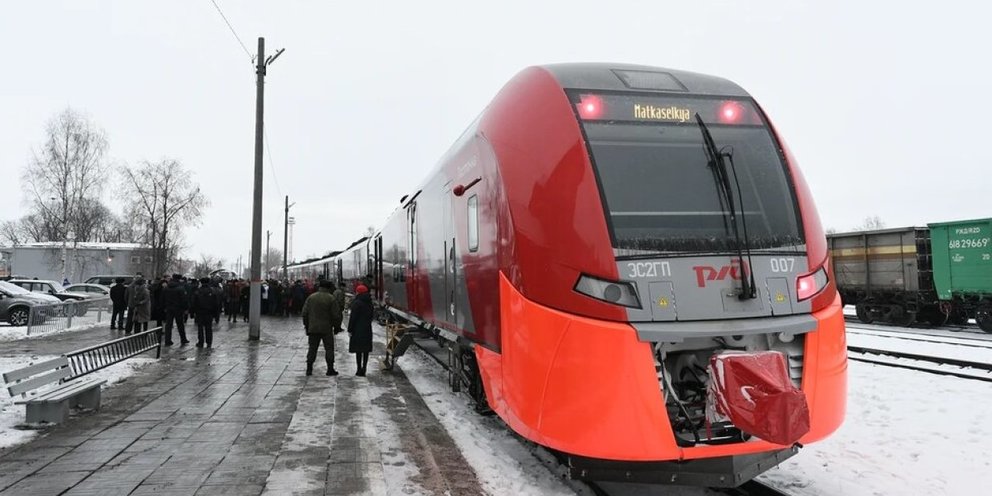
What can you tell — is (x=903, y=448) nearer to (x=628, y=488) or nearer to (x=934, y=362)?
(x=628, y=488)

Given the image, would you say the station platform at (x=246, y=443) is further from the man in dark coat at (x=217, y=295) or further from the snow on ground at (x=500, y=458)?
the man in dark coat at (x=217, y=295)

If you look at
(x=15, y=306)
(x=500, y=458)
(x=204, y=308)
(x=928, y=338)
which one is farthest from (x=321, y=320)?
(x=928, y=338)

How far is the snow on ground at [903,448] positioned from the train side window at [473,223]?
3.09m

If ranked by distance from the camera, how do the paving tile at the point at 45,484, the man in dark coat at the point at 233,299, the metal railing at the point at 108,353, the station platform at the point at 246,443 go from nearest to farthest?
the paving tile at the point at 45,484 → the station platform at the point at 246,443 → the metal railing at the point at 108,353 → the man in dark coat at the point at 233,299

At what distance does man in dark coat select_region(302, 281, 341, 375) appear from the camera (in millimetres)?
9680

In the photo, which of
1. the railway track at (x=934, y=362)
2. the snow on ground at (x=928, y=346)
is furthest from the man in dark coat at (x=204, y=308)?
the snow on ground at (x=928, y=346)

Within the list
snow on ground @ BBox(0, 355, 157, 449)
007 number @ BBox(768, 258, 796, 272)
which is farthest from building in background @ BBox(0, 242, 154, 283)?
007 number @ BBox(768, 258, 796, 272)

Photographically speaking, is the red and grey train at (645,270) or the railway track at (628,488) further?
the railway track at (628,488)

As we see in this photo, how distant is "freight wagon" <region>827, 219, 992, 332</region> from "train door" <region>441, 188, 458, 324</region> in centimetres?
1688

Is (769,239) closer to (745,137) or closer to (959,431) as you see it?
(745,137)

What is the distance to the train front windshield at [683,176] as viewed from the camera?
4.06 m

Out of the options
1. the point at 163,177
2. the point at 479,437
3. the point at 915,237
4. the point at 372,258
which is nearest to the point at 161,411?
the point at 479,437

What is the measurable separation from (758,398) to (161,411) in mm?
6579

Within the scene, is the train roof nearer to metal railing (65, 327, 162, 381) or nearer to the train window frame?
the train window frame
